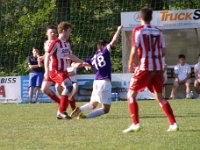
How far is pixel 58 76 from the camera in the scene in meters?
13.9

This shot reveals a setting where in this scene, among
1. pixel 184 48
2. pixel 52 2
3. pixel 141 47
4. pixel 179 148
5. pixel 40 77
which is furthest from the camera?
pixel 52 2

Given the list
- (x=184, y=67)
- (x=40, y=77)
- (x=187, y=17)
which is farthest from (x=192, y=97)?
(x=40, y=77)

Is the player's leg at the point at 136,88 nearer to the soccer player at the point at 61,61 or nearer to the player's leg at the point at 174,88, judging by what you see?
the soccer player at the point at 61,61

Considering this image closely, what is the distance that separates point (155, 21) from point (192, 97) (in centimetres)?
300

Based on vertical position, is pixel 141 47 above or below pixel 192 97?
above

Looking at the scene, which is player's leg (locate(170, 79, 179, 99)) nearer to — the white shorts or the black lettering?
the black lettering

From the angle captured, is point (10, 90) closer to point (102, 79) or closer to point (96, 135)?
point (102, 79)

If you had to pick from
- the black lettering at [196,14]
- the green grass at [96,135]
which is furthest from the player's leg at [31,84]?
the green grass at [96,135]

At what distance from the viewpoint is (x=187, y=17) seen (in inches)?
941

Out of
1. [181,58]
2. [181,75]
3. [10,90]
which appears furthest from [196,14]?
[10,90]

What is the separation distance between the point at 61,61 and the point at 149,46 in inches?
155

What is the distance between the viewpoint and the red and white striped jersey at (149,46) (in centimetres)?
1007

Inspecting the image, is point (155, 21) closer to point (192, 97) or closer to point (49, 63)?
point (192, 97)

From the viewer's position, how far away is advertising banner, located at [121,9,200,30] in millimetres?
23844
